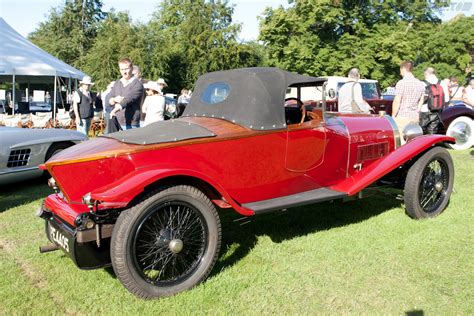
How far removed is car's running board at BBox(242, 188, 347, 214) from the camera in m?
3.39

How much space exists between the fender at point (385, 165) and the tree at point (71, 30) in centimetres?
4391

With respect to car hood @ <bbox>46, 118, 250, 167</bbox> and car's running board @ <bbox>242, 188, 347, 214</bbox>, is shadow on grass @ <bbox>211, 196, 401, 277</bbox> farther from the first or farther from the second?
car hood @ <bbox>46, 118, 250, 167</bbox>

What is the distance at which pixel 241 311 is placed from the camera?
8.99 feet

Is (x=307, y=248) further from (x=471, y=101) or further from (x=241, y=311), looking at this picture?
(x=471, y=101)

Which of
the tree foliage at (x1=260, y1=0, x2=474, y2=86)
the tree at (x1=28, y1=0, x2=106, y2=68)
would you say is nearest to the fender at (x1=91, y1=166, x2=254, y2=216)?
the tree foliage at (x1=260, y1=0, x2=474, y2=86)

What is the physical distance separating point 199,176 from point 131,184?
1.74 ft

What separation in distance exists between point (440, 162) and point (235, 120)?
103 inches

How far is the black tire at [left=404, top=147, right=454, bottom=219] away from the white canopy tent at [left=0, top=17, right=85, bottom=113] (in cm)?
1304

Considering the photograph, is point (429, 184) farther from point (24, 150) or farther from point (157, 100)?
point (24, 150)

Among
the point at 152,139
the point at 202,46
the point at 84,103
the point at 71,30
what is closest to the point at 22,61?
the point at 84,103

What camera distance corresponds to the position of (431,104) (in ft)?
26.1

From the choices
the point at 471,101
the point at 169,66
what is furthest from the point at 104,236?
the point at 169,66

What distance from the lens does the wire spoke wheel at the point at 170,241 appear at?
287cm

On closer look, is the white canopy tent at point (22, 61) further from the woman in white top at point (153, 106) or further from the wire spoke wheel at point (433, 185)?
the wire spoke wheel at point (433, 185)
